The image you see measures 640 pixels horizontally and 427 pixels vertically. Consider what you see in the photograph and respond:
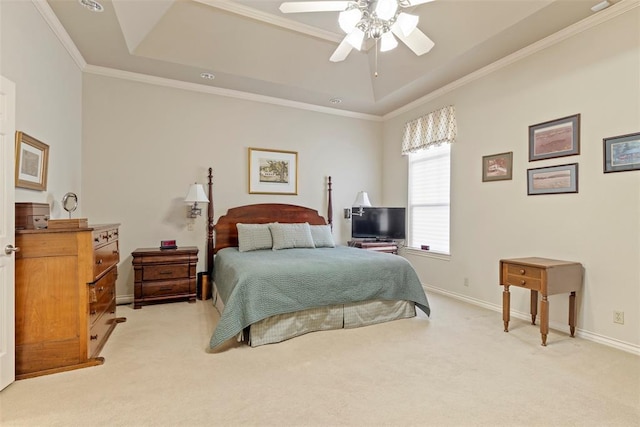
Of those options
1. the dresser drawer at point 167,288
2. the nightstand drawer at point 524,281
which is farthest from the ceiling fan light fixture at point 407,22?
the dresser drawer at point 167,288

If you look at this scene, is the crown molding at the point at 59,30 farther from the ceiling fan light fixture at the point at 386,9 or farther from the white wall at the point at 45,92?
the ceiling fan light fixture at the point at 386,9

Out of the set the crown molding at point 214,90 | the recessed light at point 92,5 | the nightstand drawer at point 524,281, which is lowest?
the nightstand drawer at point 524,281

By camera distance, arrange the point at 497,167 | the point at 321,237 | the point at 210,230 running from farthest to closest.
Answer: the point at 321,237, the point at 210,230, the point at 497,167

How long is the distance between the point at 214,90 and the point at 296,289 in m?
3.20

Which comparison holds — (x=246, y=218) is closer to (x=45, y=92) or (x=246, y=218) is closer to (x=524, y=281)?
(x=45, y=92)

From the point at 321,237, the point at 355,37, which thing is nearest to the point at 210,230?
the point at 321,237

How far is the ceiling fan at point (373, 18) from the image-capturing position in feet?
7.36

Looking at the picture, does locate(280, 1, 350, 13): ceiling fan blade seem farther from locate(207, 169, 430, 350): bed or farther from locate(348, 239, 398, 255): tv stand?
locate(348, 239, 398, 255): tv stand

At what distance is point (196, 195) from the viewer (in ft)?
14.0

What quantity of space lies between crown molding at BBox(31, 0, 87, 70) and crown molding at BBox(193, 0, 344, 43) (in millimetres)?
1287

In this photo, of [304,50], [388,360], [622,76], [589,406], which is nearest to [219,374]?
[388,360]

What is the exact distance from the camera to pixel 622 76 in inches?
112

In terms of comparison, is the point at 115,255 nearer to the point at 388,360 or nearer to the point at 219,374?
the point at 219,374

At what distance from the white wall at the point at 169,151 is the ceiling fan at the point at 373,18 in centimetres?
259
